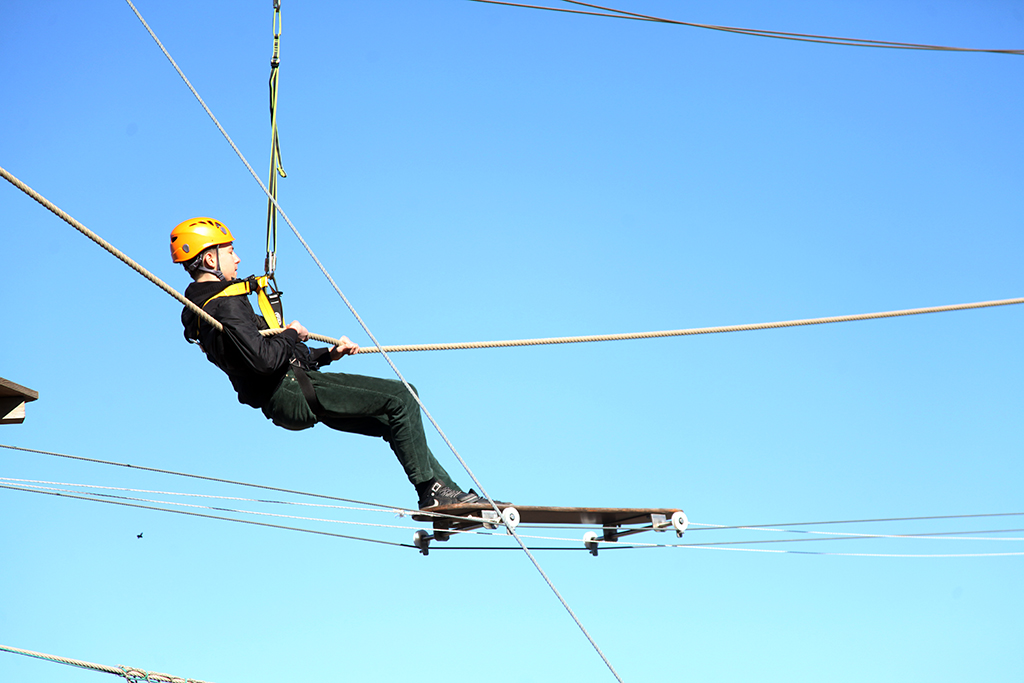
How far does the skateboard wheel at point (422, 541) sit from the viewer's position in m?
6.78

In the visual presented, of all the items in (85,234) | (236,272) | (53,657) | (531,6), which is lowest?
(53,657)

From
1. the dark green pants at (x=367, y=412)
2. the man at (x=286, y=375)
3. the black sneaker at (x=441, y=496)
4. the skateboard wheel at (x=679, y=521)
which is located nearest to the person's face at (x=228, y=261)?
the man at (x=286, y=375)

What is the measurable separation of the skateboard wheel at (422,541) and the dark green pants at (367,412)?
1.26 ft

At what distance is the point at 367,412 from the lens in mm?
6520

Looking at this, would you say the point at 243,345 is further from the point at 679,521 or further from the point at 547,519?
the point at 679,521

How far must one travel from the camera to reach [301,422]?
6473mm

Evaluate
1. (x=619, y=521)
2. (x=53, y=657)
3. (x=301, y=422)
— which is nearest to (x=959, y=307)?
(x=619, y=521)

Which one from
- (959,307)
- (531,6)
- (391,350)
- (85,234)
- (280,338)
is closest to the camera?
(85,234)

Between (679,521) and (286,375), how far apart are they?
8.00 ft

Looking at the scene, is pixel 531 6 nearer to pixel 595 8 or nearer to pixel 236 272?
pixel 595 8

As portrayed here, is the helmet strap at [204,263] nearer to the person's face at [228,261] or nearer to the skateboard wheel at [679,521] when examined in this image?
the person's face at [228,261]

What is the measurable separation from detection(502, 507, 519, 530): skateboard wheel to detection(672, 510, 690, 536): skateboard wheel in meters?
1.04

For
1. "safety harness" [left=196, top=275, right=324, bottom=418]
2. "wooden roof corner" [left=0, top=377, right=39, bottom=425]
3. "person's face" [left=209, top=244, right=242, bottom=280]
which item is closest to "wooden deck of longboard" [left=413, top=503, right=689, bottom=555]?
"safety harness" [left=196, top=275, right=324, bottom=418]

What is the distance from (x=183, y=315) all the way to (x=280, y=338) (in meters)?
0.57
